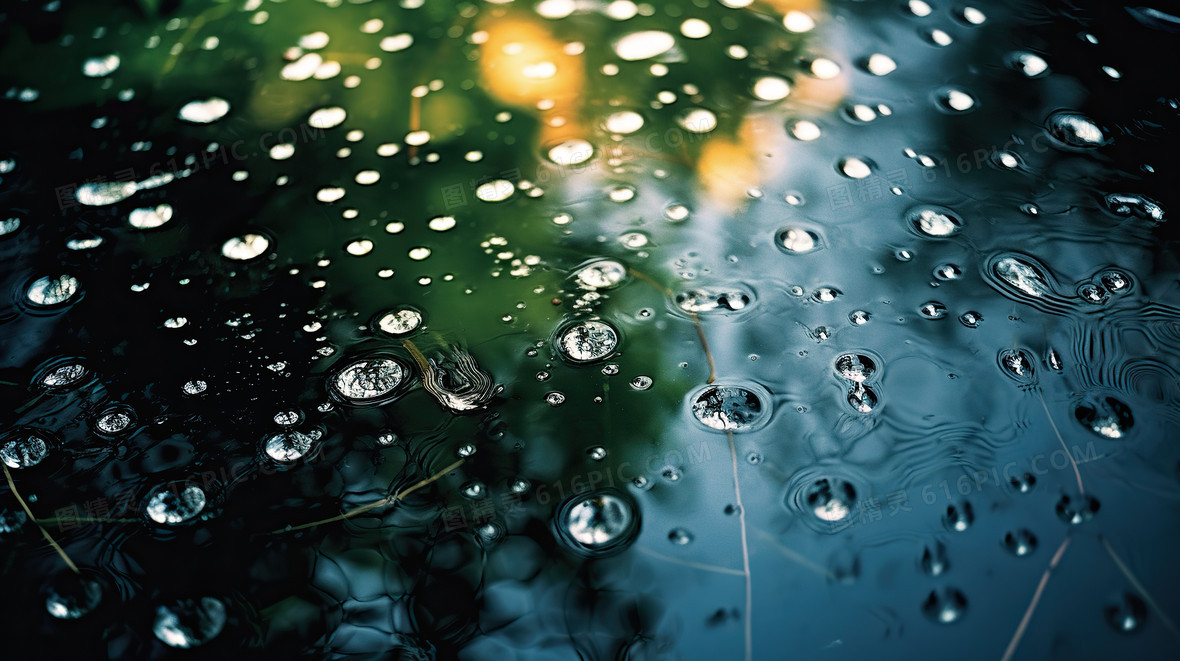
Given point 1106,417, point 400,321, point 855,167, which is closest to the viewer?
point 1106,417

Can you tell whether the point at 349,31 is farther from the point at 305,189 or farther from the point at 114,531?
the point at 114,531

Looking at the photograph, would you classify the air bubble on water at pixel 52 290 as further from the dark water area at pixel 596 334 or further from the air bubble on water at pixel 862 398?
the air bubble on water at pixel 862 398

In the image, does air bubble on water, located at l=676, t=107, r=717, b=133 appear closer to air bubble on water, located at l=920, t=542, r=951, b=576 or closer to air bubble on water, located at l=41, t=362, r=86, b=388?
air bubble on water, located at l=920, t=542, r=951, b=576

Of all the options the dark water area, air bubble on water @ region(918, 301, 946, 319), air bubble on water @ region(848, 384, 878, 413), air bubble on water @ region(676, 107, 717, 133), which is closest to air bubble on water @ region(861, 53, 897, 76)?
the dark water area


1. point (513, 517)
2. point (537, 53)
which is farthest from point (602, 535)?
point (537, 53)

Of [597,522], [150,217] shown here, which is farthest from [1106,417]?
[150,217]

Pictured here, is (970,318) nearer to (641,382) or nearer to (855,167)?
(855,167)

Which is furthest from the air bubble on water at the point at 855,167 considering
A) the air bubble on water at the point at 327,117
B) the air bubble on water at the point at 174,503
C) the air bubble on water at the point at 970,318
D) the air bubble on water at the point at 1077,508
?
the air bubble on water at the point at 174,503
